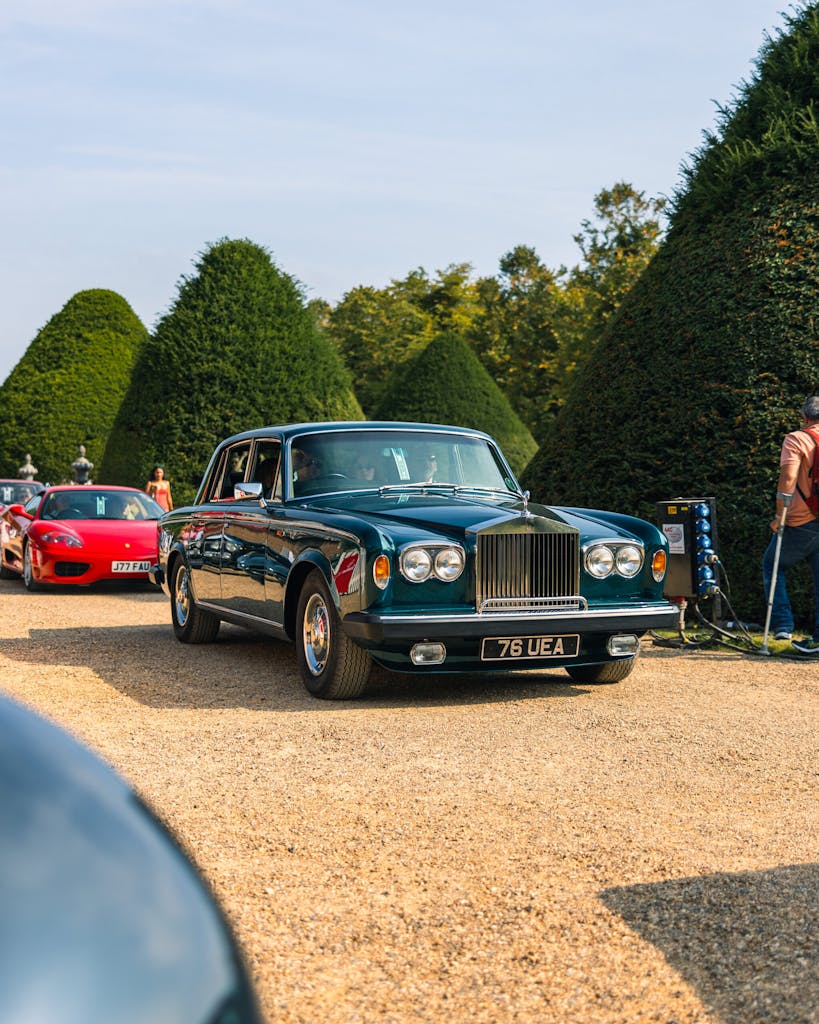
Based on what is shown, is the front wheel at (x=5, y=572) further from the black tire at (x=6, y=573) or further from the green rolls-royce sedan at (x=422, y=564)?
the green rolls-royce sedan at (x=422, y=564)

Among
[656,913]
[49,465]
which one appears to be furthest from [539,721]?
[49,465]

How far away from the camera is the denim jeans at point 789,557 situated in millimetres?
9703

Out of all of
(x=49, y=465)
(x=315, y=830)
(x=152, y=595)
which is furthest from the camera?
(x=49, y=465)

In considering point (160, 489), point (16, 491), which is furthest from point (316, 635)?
point (16, 491)

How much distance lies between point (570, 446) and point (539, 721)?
245 inches

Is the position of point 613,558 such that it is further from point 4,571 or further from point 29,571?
point 4,571

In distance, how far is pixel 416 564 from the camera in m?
7.11

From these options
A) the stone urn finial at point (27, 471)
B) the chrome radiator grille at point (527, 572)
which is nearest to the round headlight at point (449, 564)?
the chrome radiator grille at point (527, 572)

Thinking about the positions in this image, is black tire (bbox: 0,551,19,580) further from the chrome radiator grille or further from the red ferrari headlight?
the chrome radiator grille

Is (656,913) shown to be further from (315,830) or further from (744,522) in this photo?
(744,522)

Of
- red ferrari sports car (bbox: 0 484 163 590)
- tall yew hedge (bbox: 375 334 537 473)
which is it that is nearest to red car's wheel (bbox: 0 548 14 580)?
red ferrari sports car (bbox: 0 484 163 590)

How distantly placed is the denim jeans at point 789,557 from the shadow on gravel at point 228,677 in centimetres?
210

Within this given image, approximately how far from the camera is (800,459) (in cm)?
956

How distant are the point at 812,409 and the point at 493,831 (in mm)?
6090
